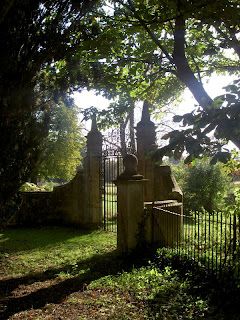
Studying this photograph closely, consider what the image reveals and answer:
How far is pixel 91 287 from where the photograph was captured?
22.0 ft

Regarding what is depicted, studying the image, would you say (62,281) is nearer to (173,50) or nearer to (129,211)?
(129,211)

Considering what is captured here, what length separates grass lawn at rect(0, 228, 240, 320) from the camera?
552 centimetres

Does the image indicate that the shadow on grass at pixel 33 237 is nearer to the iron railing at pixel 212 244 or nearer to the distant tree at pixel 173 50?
the iron railing at pixel 212 244

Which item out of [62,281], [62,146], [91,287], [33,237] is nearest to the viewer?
[91,287]

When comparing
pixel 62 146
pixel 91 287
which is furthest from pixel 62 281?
pixel 62 146

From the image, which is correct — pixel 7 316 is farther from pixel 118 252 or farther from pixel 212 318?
pixel 118 252

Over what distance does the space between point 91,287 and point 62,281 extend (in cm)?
78

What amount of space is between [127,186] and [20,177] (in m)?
2.64

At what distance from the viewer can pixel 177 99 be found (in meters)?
14.4

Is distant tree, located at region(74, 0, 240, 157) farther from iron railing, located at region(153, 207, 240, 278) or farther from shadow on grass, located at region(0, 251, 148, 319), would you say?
shadow on grass, located at region(0, 251, 148, 319)

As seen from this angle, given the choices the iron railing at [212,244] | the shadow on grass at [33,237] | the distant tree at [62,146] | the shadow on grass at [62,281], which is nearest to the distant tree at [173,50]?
the iron railing at [212,244]

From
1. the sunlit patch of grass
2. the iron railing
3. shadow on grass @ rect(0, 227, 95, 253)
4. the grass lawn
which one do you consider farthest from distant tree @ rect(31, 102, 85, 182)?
the iron railing

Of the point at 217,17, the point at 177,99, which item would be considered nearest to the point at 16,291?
the point at 217,17

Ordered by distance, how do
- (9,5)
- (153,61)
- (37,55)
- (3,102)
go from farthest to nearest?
(153,61), (37,55), (3,102), (9,5)
